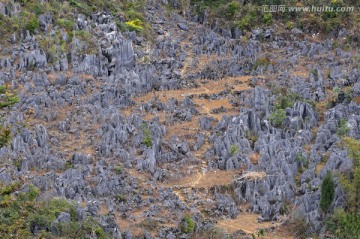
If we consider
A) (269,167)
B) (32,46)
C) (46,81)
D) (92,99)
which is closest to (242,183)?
(269,167)

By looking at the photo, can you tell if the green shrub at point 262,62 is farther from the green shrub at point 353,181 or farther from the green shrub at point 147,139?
the green shrub at point 353,181

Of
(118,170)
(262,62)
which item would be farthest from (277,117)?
(118,170)

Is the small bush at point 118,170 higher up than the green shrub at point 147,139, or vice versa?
the green shrub at point 147,139

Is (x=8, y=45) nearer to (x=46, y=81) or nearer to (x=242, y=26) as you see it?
(x=46, y=81)

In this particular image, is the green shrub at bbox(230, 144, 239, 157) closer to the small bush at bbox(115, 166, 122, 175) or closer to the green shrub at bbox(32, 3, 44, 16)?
the small bush at bbox(115, 166, 122, 175)

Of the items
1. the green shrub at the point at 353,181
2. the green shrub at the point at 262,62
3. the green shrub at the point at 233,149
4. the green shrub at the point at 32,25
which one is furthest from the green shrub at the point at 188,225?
the green shrub at the point at 32,25

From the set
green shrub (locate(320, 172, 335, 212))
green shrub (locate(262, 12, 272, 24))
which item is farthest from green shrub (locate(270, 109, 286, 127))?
green shrub (locate(262, 12, 272, 24))
